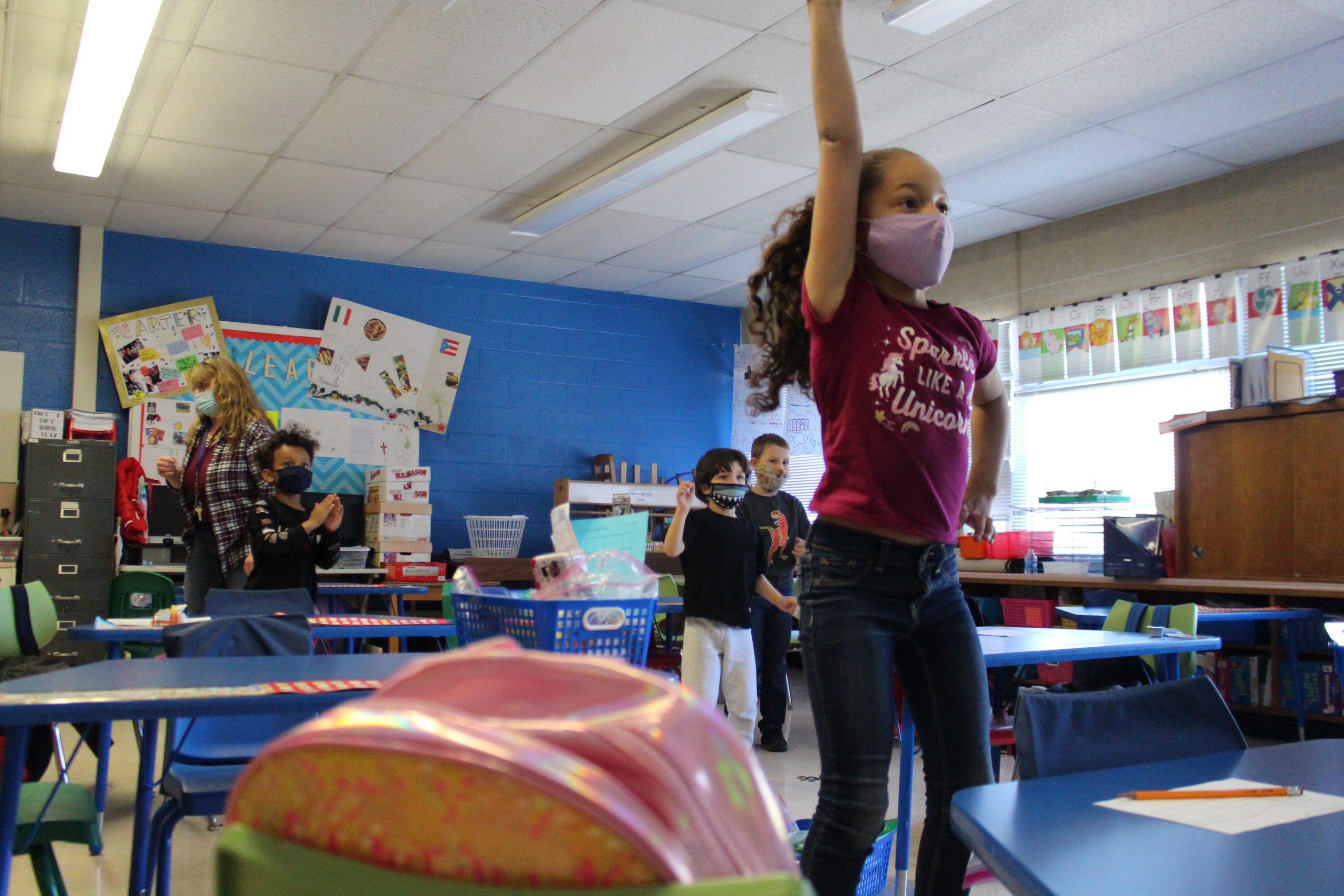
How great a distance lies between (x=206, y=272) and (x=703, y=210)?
10.6ft

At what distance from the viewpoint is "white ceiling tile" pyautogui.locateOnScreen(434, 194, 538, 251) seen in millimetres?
6090

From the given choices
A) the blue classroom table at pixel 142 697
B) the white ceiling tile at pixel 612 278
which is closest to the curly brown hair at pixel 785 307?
the blue classroom table at pixel 142 697

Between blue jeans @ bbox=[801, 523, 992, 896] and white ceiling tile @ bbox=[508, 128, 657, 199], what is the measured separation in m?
4.07

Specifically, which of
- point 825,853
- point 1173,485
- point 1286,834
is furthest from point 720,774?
point 1173,485

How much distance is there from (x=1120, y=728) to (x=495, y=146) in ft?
14.8

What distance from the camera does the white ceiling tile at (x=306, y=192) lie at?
18.2 feet

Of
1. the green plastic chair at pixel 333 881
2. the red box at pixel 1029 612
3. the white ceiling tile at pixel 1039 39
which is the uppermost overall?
the white ceiling tile at pixel 1039 39

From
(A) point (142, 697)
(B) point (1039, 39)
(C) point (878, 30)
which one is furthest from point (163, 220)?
(A) point (142, 697)

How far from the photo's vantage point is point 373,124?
195 inches

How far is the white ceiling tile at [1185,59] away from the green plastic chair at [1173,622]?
88.3 inches

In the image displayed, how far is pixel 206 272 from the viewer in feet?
22.1

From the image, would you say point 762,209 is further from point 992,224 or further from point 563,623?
point 563,623

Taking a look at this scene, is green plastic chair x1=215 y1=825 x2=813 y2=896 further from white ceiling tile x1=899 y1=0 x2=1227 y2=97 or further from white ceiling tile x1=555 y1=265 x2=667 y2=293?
white ceiling tile x1=555 y1=265 x2=667 y2=293

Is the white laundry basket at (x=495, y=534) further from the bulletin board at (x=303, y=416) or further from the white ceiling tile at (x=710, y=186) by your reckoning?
the white ceiling tile at (x=710, y=186)
